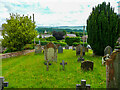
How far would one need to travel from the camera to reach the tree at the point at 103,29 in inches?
579

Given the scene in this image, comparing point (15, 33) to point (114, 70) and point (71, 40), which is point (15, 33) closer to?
point (114, 70)

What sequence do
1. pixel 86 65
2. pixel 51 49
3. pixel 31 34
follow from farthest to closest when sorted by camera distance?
pixel 31 34, pixel 51 49, pixel 86 65

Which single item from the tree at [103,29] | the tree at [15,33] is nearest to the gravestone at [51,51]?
the tree at [103,29]

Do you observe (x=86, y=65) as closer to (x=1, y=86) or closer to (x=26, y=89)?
(x=26, y=89)

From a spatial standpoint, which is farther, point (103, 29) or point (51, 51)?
point (103, 29)

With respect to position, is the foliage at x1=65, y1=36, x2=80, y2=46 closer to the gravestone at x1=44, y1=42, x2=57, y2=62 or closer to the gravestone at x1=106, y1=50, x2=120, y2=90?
the gravestone at x1=44, y1=42, x2=57, y2=62

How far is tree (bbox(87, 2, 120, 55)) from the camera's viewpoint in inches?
579

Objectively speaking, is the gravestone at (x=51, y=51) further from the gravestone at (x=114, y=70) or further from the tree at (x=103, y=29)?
the gravestone at (x=114, y=70)

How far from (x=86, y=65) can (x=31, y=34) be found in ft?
40.5

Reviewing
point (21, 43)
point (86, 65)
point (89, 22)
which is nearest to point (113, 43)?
point (89, 22)

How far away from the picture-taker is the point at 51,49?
12586 mm

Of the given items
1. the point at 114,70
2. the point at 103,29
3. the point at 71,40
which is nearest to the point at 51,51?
the point at 103,29

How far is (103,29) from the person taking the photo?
48.7 feet

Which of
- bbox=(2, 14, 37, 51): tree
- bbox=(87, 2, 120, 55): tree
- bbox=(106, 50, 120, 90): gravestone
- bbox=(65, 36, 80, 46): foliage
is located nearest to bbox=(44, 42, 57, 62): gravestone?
bbox=(87, 2, 120, 55): tree
